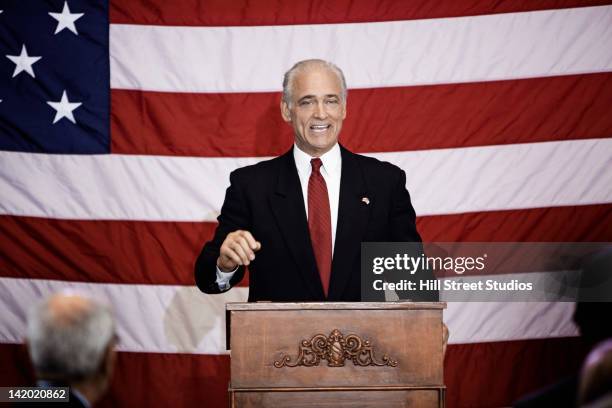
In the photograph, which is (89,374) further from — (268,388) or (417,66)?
(417,66)

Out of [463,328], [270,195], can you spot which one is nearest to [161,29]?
[270,195]

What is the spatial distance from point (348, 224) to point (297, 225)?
19 centimetres

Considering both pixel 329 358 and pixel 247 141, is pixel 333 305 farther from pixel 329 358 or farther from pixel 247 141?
pixel 247 141

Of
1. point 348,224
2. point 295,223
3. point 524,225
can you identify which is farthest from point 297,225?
point 524,225

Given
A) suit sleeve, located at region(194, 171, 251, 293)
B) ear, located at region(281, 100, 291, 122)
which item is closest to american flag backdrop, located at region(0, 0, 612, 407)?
ear, located at region(281, 100, 291, 122)

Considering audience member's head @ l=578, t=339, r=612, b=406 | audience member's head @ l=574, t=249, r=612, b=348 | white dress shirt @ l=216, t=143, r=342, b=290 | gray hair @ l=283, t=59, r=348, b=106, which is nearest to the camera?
audience member's head @ l=578, t=339, r=612, b=406

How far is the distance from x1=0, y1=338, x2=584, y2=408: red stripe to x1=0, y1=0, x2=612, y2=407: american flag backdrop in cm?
1

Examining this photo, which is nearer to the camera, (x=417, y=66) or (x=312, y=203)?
(x=312, y=203)

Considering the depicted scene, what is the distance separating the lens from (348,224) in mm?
2766

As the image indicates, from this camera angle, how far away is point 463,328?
13.6 ft

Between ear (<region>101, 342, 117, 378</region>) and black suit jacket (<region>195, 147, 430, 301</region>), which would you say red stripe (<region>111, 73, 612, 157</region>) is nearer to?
black suit jacket (<region>195, 147, 430, 301</region>)

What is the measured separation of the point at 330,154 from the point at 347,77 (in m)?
1.30

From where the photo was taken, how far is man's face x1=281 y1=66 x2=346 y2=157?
9.65ft

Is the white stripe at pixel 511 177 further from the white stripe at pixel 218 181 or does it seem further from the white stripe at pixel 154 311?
the white stripe at pixel 154 311
